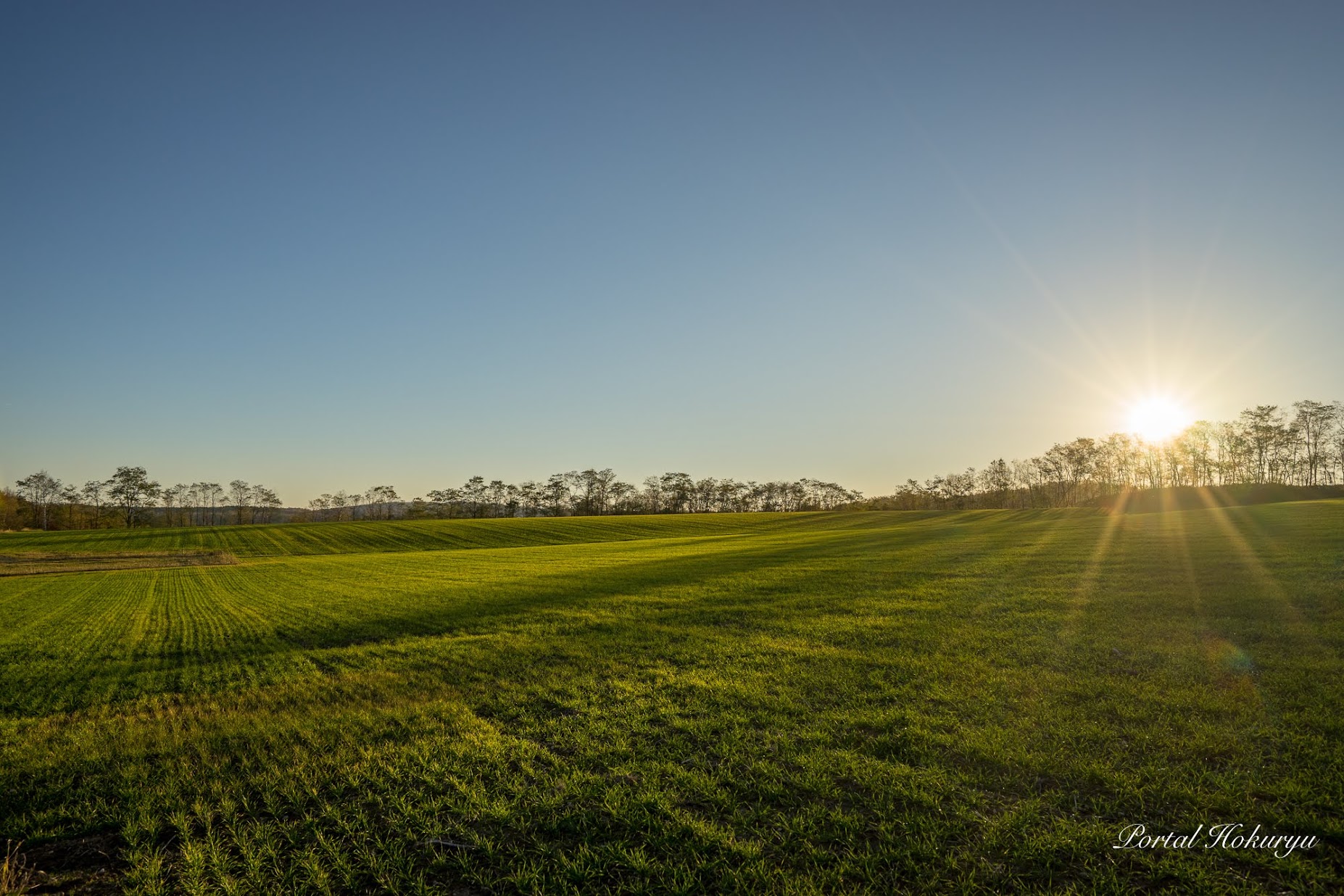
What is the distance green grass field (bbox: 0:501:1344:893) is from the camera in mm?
5570

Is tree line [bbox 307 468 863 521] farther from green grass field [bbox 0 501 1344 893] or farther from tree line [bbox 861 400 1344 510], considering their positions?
green grass field [bbox 0 501 1344 893]

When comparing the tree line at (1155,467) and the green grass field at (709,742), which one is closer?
the green grass field at (709,742)

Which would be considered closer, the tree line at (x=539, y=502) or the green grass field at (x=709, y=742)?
the green grass field at (x=709, y=742)

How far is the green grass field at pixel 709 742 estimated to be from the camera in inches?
219

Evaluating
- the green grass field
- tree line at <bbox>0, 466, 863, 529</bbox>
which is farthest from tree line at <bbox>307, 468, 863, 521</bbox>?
the green grass field

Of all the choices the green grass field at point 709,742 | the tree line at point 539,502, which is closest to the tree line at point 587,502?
the tree line at point 539,502

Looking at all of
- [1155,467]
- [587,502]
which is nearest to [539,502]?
[587,502]

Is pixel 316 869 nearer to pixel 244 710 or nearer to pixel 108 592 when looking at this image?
pixel 244 710

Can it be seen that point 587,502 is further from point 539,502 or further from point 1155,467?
point 1155,467

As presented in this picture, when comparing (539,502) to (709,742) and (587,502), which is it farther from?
(709,742)

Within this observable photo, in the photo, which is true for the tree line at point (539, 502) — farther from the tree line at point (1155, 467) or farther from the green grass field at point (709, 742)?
the green grass field at point (709, 742)

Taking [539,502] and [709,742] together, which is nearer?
[709,742]

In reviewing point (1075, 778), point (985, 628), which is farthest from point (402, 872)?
point (985, 628)

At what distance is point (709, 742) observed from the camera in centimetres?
851
